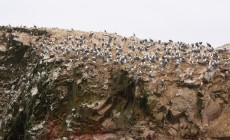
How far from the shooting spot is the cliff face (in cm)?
2788

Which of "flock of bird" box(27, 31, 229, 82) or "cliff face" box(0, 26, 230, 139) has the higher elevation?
"flock of bird" box(27, 31, 229, 82)

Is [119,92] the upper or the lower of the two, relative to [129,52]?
lower

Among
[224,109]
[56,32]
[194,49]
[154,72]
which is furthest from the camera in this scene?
[56,32]

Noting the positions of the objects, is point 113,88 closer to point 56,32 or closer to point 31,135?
point 31,135

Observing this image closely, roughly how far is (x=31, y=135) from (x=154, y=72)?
11.3m

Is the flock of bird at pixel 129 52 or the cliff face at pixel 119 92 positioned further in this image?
the flock of bird at pixel 129 52

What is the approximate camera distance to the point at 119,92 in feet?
100

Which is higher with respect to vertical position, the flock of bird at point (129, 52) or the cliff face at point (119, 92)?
the flock of bird at point (129, 52)

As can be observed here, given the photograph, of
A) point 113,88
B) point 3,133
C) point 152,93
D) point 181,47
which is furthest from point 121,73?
point 3,133

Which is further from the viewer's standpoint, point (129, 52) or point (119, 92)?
point (129, 52)

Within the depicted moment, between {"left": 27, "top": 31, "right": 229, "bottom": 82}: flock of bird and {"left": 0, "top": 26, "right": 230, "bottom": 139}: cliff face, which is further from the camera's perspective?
{"left": 27, "top": 31, "right": 229, "bottom": 82}: flock of bird

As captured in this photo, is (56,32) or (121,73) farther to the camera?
(56,32)

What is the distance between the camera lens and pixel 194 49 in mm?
33500

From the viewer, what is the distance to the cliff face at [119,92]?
27.9 metres
